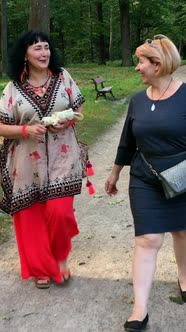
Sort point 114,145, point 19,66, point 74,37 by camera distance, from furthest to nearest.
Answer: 1. point 74,37
2. point 114,145
3. point 19,66

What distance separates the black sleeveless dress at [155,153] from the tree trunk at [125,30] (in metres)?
27.2

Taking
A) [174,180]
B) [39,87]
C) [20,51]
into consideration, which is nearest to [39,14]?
[20,51]

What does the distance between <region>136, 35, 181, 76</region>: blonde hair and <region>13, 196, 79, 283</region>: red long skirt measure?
4.29 feet

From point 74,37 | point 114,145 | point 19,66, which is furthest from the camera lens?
point 74,37

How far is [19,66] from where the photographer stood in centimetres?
355

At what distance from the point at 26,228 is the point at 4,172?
48 cm

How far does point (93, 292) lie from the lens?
372 cm

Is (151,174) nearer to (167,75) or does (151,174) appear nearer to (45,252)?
(167,75)

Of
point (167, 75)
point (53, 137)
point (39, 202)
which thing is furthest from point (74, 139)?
point (167, 75)

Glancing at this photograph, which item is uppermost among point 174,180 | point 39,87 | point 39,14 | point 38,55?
point 38,55

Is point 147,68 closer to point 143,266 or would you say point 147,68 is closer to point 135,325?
point 143,266

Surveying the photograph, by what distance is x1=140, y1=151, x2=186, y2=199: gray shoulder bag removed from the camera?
290 centimetres

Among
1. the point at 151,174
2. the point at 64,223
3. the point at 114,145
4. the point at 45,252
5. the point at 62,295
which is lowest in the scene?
the point at 114,145

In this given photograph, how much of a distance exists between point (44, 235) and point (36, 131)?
91 cm
